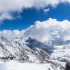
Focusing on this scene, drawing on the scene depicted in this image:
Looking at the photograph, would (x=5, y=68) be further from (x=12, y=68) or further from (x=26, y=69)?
(x=26, y=69)

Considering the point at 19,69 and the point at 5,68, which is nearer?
the point at 5,68

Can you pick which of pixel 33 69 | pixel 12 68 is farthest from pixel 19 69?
pixel 33 69

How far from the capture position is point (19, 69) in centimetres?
10694

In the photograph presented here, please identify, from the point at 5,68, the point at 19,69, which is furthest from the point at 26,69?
the point at 5,68

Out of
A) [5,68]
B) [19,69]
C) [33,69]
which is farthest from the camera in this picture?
[33,69]

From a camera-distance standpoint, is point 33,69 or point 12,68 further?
point 33,69

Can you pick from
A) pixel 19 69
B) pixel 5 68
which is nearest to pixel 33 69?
pixel 19 69

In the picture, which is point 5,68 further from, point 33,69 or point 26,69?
point 33,69

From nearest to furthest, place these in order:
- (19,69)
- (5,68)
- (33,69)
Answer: (5,68)
(19,69)
(33,69)

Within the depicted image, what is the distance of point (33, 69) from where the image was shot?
121062 mm

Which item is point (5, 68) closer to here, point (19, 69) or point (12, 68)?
point (12, 68)

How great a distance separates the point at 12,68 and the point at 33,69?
2464 cm

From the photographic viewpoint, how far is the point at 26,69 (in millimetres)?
113438

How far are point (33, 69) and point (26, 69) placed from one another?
32.1 ft
